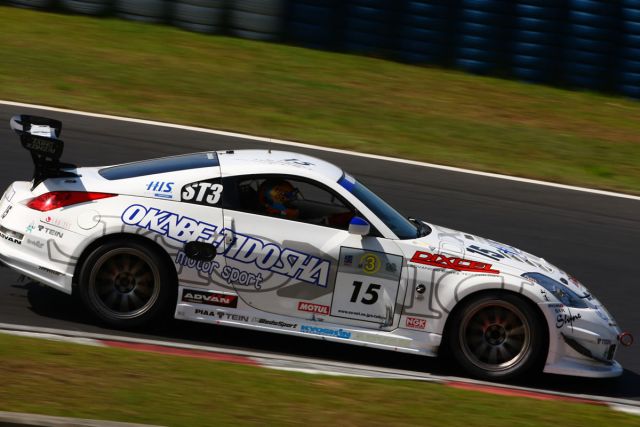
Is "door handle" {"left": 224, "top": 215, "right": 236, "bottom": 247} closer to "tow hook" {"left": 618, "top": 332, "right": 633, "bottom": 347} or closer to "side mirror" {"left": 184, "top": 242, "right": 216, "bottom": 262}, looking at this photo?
"side mirror" {"left": 184, "top": 242, "right": 216, "bottom": 262}

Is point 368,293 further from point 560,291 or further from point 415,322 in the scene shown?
point 560,291

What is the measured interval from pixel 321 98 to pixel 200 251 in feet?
26.8

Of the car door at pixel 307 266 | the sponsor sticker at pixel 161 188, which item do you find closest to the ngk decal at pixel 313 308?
the car door at pixel 307 266

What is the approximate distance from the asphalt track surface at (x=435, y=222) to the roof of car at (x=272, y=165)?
1339 mm

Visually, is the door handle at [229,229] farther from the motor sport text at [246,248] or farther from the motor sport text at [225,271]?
the motor sport text at [225,271]

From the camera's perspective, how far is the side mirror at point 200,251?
731 centimetres

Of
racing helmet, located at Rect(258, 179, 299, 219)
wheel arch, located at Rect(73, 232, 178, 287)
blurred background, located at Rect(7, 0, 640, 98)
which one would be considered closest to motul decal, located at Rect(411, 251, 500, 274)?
racing helmet, located at Rect(258, 179, 299, 219)

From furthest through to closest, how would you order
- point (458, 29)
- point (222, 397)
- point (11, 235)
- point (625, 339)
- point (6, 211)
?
point (458, 29), point (625, 339), point (6, 211), point (11, 235), point (222, 397)

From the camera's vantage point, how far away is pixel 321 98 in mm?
15180

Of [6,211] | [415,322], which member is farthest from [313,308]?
[6,211]

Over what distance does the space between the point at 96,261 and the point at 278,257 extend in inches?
53.1

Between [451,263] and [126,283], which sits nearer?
[126,283]

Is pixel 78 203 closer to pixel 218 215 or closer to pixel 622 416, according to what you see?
pixel 218 215

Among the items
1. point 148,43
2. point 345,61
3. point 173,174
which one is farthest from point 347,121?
point 173,174
